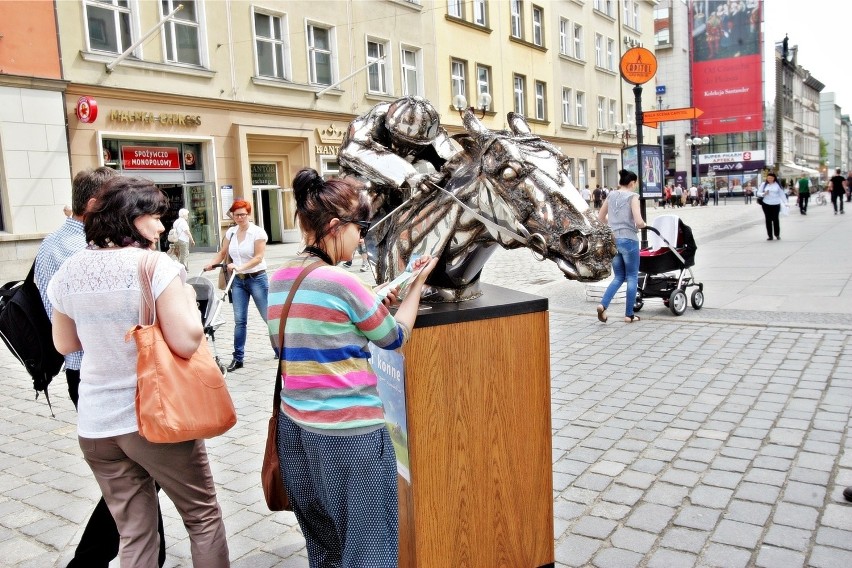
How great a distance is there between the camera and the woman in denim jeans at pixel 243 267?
6.97 meters

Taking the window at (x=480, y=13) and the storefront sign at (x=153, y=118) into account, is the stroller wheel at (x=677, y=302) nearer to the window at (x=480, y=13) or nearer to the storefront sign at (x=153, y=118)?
the storefront sign at (x=153, y=118)

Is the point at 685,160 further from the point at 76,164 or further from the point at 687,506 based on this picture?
the point at 687,506

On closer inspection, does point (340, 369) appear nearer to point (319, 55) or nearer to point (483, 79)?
point (319, 55)

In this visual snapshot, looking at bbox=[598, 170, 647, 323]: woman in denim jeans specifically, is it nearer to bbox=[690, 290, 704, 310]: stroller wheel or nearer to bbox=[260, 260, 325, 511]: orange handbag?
bbox=[690, 290, 704, 310]: stroller wheel

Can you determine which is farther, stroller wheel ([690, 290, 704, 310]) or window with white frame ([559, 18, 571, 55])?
window with white frame ([559, 18, 571, 55])

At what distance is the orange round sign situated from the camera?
11.8 meters

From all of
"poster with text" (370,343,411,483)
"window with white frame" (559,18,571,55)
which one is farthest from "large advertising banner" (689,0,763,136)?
"poster with text" (370,343,411,483)

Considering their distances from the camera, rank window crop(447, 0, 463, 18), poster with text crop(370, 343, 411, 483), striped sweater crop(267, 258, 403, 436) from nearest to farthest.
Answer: striped sweater crop(267, 258, 403, 436), poster with text crop(370, 343, 411, 483), window crop(447, 0, 463, 18)

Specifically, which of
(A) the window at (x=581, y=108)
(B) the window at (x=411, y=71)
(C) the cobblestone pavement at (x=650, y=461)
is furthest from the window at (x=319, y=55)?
(A) the window at (x=581, y=108)

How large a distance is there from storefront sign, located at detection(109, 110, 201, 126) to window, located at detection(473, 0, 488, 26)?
528 inches

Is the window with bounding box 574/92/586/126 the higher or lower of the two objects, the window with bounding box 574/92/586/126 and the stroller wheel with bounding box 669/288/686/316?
the higher

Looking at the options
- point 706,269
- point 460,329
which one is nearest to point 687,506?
point 460,329

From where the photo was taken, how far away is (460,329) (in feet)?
8.39

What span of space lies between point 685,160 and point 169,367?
6915cm
